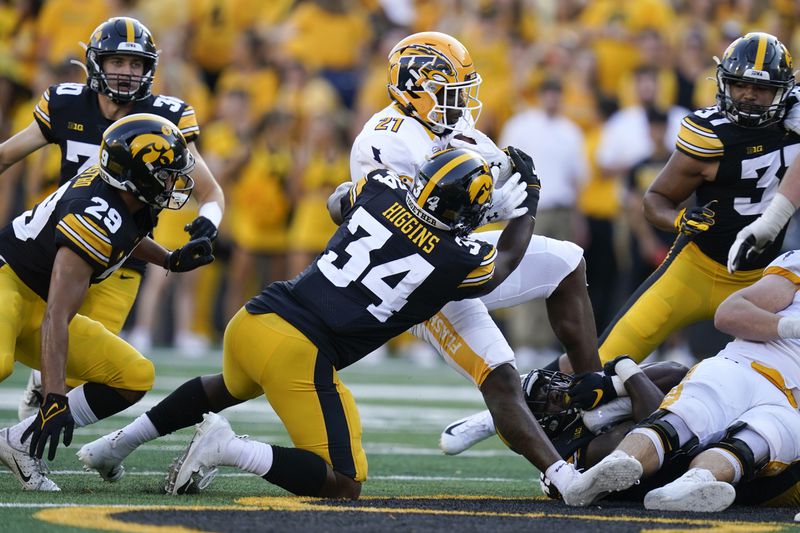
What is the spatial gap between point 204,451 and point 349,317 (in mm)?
679

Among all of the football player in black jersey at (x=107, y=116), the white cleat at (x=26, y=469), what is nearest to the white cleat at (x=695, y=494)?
the white cleat at (x=26, y=469)

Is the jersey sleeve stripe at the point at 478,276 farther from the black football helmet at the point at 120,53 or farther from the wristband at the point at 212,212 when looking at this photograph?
the black football helmet at the point at 120,53

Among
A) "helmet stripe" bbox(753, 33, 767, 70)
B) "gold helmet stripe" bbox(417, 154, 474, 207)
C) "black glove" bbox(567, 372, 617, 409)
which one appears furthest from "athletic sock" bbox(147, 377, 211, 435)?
"helmet stripe" bbox(753, 33, 767, 70)

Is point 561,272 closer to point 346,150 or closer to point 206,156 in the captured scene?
point 346,150

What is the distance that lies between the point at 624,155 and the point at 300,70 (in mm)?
3086

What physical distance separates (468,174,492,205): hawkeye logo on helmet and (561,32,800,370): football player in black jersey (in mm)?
1319

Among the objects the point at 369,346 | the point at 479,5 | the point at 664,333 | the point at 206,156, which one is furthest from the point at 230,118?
the point at 369,346

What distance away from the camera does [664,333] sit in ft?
19.0

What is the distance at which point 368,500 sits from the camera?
449cm

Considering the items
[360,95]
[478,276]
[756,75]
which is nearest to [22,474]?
[478,276]

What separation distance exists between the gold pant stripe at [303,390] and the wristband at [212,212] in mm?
1027

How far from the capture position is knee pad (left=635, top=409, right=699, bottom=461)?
4.38 meters

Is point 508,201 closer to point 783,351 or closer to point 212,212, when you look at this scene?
point 783,351

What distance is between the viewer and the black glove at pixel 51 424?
172 inches
